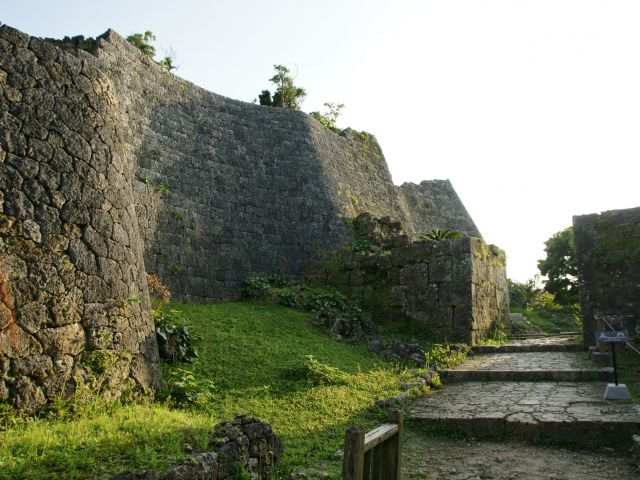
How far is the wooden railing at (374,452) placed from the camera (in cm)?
327

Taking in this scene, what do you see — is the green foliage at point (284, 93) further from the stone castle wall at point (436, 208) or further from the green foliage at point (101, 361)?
the green foliage at point (101, 361)

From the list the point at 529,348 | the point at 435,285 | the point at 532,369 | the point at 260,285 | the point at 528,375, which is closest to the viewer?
the point at 528,375

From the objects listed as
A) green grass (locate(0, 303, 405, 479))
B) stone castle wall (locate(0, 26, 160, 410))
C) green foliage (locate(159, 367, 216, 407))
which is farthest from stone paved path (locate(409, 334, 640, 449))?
stone castle wall (locate(0, 26, 160, 410))

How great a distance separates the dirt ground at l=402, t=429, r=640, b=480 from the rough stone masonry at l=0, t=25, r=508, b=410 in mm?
3221

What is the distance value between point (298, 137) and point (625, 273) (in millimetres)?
9723

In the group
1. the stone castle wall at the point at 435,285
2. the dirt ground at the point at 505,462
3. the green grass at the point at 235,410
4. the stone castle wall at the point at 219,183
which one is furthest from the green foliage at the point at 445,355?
the stone castle wall at the point at 219,183

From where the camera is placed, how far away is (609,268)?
389 inches

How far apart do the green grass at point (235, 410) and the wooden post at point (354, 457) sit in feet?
4.39

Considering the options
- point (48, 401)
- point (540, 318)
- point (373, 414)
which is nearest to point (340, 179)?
point (540, 318)

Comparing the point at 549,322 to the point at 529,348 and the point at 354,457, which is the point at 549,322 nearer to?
the point at 529,348

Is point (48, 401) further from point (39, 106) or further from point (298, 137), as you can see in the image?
point (298, 137)

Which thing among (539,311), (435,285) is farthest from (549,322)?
(435,285)

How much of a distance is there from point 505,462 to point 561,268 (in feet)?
44.4

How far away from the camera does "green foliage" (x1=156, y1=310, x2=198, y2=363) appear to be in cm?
722
